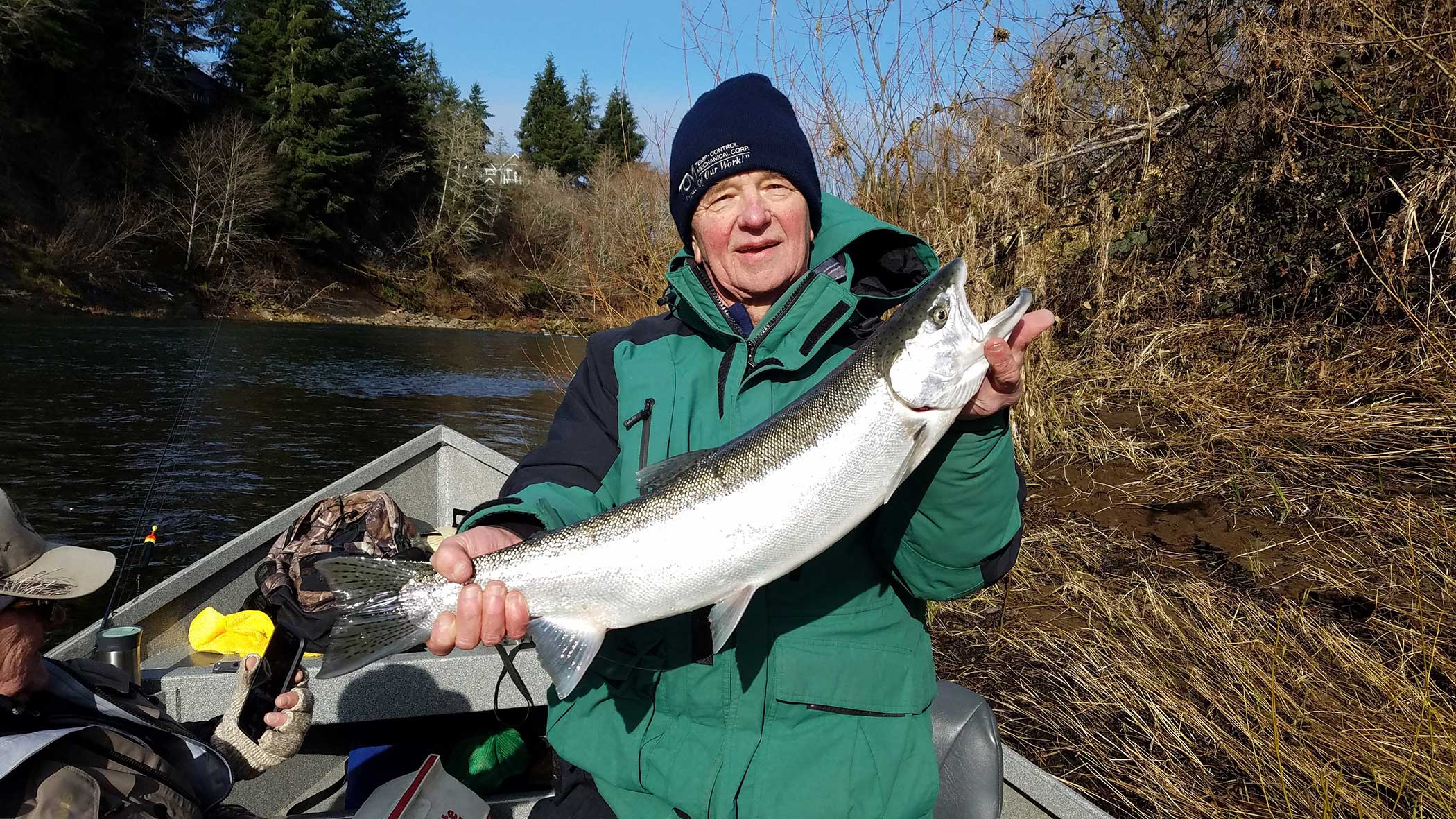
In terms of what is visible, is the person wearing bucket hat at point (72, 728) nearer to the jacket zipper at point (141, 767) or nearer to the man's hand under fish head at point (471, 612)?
the jacket zipper at point (141, 767)

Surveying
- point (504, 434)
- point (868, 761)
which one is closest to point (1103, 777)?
point (868, 761)

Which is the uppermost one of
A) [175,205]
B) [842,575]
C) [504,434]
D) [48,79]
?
[48,79]

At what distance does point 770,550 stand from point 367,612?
1100 mm

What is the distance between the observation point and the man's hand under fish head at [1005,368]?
1910mm

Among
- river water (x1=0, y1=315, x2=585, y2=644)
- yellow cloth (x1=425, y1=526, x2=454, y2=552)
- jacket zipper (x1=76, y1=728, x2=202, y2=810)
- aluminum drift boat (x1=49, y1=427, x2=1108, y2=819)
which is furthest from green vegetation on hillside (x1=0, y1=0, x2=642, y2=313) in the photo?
jacket zipper (x1=76, y1=728, x2=202, y2=810)

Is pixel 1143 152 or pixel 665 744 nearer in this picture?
pixel 665 744

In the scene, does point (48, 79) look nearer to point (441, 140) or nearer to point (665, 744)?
point (441, 140)

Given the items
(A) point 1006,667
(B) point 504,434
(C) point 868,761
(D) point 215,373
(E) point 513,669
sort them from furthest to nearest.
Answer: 1. (D) point 215,373
2. (B) point 504,434
3. (A) point 1006,667
4. (E) point 513,669
5. (C) point 868,761

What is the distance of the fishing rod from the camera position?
5821 mm

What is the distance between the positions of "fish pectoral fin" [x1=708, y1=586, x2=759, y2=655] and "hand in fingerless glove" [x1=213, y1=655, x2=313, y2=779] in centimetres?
212

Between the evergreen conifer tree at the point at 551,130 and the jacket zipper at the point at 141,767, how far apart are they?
203 feet

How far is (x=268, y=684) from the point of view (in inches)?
128

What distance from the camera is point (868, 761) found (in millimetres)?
2068

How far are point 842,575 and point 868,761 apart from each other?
460 millimetres
